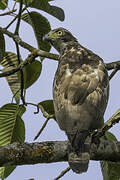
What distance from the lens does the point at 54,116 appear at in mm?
5285

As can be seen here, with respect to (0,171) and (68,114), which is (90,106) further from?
(0,171)

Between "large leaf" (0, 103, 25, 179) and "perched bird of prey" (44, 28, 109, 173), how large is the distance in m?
0.45

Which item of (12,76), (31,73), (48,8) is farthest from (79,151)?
(48,8)

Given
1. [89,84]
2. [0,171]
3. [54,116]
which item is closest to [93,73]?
[89,84]

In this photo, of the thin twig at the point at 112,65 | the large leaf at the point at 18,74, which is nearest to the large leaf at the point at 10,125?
the large leaf at the point at 18,74

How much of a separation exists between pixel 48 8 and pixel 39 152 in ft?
5.68

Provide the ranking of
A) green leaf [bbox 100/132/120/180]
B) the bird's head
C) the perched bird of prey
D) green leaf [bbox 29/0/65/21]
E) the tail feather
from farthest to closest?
1. the bird's head
2. green leaf [bbox 29/0/65/21]
3. green leaf [bbox 100/132/120/180]
4. the perched bird of prey
5. the tail feather

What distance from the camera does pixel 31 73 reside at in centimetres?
561

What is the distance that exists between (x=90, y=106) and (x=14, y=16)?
1.47 meters

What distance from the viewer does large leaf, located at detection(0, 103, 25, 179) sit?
17.7 feet

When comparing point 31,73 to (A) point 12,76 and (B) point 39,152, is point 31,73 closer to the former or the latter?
(A) point 12,76

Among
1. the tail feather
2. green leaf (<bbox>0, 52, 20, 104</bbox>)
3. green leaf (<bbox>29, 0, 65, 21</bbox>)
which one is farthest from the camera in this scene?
green leaf (<bbox>0, 52, 20, 104</bbox>)

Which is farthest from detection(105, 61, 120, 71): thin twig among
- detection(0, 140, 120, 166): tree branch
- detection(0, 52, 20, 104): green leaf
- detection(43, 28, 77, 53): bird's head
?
detection(43, 28, 77, 53): bird's head

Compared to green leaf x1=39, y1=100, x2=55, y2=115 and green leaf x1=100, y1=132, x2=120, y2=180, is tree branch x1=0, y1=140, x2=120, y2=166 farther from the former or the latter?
green leaf x1=39, y1=100, x2=55, y2=115
